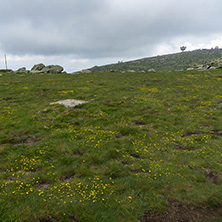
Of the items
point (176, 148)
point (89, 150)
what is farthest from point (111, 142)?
point (176, 148)

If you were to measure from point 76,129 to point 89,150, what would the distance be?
12.9 ft

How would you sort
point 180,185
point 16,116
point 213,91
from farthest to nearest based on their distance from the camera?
point 213,91 < point 16,116 < point 180,185

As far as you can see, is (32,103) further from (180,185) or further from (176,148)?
(180,185)

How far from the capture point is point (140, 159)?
36.9 ft

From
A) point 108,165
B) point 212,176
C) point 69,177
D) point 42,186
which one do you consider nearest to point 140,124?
point 108,165

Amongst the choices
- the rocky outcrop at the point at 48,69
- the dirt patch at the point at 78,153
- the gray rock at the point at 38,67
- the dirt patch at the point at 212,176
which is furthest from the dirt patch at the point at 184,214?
the gray rock at the point at 38,67

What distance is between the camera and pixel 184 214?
7.28 m

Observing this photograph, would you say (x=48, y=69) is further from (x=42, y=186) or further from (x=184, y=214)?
(x=184, y=214)

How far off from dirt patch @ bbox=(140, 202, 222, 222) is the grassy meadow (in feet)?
0.15

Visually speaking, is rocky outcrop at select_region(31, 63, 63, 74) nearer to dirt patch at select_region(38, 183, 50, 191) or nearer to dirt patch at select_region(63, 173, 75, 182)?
dirt patch at select_region(63, 173, 75, 182)

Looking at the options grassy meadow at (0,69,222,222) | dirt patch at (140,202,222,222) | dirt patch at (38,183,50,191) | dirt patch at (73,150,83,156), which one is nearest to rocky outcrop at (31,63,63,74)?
grassy meadow at (0,69,222,222)

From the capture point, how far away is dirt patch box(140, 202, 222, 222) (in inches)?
279

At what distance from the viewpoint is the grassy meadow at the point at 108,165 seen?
7.23 metres

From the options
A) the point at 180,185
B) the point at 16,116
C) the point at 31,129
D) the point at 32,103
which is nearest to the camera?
the point at 180,185
